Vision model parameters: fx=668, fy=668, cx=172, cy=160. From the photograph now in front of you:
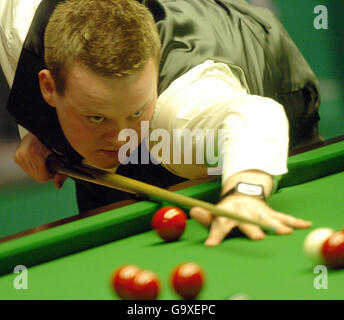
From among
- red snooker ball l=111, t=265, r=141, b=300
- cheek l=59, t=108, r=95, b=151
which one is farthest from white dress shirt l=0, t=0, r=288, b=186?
red snooker ball l=111, t=265, r=141, b=300

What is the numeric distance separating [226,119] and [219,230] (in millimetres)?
579

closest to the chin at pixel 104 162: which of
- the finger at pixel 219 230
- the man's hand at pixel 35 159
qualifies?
the man's hand at pixel 35 159

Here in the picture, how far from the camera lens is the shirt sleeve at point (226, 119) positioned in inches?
82.4

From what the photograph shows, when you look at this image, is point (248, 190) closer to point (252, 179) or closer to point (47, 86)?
point (252, 179)

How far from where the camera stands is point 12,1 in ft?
11.1

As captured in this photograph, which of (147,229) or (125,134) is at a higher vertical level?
(125,134)

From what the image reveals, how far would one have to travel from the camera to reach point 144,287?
136 cm

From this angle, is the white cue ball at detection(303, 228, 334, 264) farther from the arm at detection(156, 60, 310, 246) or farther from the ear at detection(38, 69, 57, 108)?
the ear at detection(38, 69, 57, 108)

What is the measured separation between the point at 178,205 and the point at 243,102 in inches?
18.0

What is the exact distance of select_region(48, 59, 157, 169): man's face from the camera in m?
2.56

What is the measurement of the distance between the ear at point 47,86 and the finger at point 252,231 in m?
1.38

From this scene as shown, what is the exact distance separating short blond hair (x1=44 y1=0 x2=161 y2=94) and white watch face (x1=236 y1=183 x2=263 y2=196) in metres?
0.77
